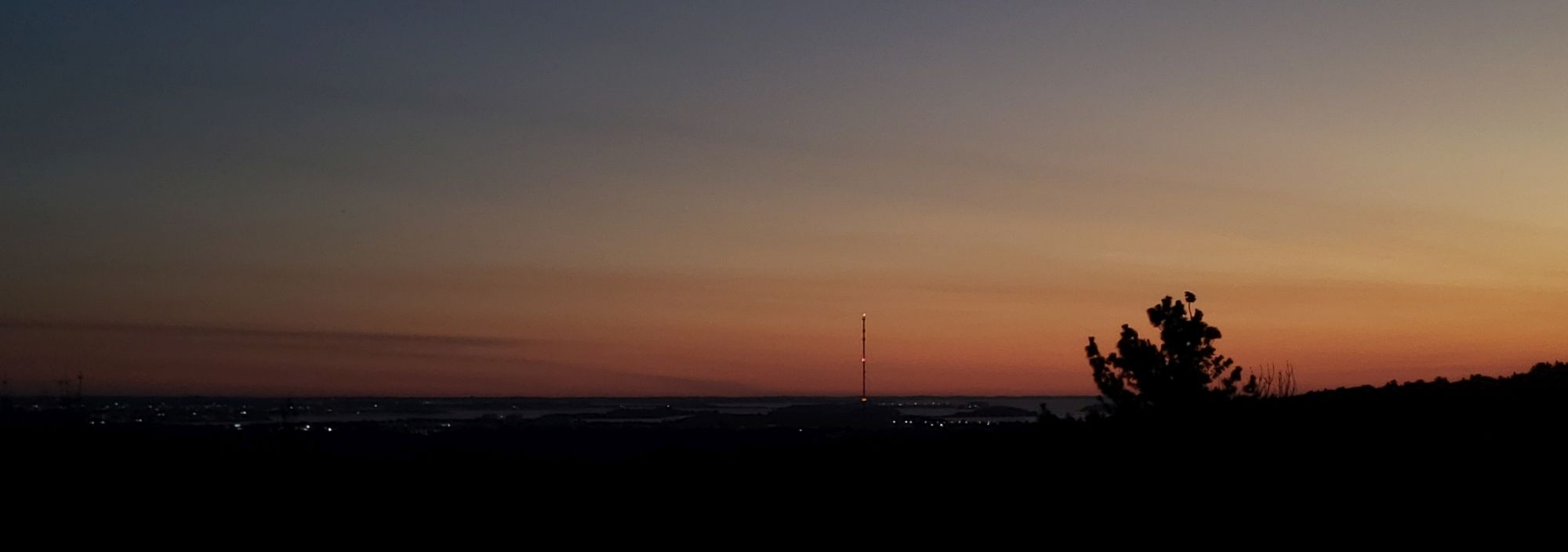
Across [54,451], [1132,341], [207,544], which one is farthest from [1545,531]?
[1132,341]

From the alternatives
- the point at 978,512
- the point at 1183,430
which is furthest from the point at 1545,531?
the point at 1183,430

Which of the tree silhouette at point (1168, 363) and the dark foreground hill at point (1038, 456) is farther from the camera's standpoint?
the tree silhouette at point (1168, 363)

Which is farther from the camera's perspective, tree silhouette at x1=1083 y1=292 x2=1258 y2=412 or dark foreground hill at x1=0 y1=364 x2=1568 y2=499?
tree silhouette at x1=1083 y1=292 x2=1258 y2=412

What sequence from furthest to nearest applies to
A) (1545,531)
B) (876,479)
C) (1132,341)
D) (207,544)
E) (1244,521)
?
(1132,341) < (876,479) < (207,544) < (1244,521) < (1545,531)

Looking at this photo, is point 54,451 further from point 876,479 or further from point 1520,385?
point 1520,385

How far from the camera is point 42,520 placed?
1327 centimetres

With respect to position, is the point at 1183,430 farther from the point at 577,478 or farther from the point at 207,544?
the point at 207,544

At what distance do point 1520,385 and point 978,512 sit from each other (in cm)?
993

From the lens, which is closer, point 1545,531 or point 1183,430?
point 1545,531

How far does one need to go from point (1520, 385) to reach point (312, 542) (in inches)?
618

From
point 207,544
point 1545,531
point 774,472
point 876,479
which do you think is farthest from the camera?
point 774,472

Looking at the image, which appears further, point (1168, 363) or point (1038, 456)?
point (1168, 363)

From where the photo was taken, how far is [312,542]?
12859 mm

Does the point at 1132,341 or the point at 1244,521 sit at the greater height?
the point at 1132,341
